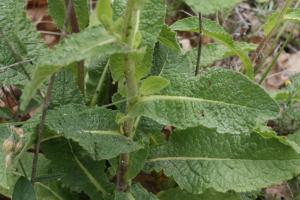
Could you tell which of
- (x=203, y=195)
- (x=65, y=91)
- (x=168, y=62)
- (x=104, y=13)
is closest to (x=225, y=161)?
(x=203, y=195)

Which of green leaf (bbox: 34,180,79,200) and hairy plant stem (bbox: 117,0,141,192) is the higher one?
hairy plant stem (bbox: 117,0,141,192)

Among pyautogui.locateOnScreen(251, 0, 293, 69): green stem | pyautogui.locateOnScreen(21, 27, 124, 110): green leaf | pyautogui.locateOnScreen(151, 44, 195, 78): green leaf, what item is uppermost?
pyautogui.locateOnScreen(21, 27, 124, 110): green leaf

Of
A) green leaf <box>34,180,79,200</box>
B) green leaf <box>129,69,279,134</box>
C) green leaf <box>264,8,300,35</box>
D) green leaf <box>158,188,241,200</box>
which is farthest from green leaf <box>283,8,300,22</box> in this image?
green leaf <box>34,180,79,200</box>

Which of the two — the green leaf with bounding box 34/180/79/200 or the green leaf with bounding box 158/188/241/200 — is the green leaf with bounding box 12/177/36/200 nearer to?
the green leaf with bounding box 34/180/79/200

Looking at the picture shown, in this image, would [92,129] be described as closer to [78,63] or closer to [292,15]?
[78,63]

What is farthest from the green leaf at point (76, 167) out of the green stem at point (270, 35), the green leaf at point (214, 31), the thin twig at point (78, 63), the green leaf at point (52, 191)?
the green stem at point (270, 35)
